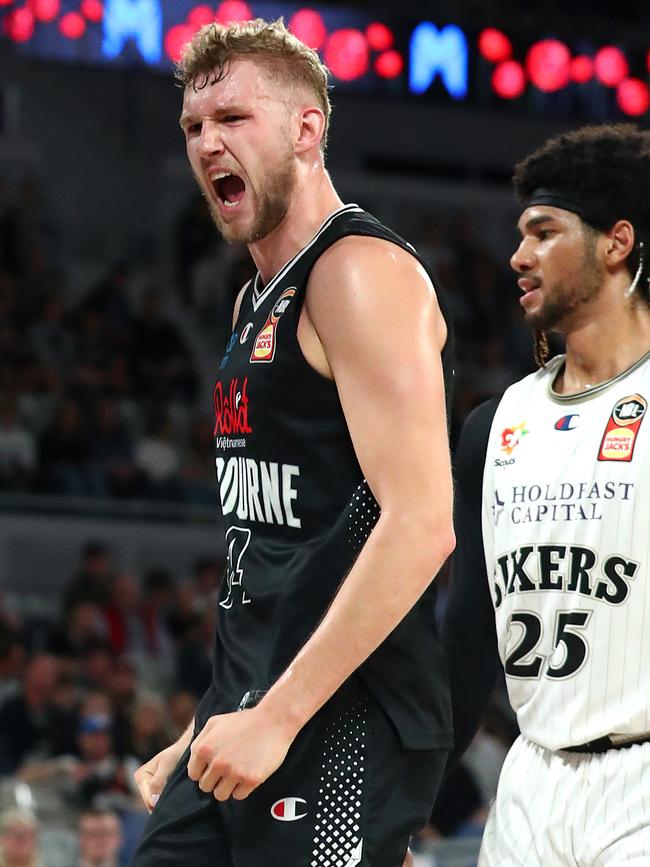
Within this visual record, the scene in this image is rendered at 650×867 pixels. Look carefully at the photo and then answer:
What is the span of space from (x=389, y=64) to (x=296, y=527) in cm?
1153

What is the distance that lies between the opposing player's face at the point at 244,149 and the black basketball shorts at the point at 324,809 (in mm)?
916

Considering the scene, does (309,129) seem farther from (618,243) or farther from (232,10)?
(232,10)

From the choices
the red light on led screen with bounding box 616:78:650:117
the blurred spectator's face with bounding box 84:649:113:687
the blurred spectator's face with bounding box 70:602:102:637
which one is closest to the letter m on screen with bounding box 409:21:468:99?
the red light on led screen with bounding box 616:78:650:117

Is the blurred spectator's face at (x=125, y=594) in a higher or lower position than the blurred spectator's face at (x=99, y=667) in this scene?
higher

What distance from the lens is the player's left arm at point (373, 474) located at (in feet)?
8.54

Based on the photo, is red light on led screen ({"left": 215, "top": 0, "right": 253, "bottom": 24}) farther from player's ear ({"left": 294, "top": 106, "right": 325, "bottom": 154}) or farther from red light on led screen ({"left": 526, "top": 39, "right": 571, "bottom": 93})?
player's ear ({"left": 294, "top": 106, "right": 325, "bottom": 154})

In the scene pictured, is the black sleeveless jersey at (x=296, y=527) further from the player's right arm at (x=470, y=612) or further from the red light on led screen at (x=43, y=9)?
the red light on led screen at (x=43, y=9)

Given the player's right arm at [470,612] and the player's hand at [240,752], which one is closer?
the player's hand at [240,752]

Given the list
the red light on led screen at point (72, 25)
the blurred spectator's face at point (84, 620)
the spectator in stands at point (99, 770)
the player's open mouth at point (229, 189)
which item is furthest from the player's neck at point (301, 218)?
the red light on led screen at point (72, 25)

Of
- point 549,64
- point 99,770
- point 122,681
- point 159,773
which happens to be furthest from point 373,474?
point 549,64

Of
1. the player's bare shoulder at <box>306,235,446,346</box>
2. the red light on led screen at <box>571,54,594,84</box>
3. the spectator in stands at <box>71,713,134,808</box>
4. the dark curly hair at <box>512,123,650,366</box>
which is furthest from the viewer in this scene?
the red light on led screen at <box>571,54,594,84</box>

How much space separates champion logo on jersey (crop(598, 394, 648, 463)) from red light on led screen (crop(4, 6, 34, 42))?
1005 centimetres

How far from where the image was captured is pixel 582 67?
559 inches

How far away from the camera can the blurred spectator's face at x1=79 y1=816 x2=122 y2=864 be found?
7.66m
